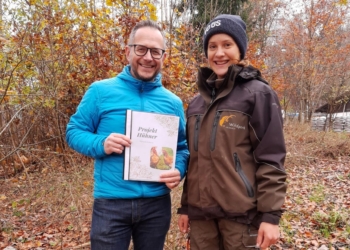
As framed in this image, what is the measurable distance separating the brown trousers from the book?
468 mm

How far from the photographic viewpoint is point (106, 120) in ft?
6.73

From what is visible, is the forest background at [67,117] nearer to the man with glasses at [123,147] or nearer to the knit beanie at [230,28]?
the man with glasses at [123,147]

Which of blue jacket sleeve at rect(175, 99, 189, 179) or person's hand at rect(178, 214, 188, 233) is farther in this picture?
person's hand at rect(178, 214, 188, 233)

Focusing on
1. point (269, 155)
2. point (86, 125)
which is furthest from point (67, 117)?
point (269, 155)

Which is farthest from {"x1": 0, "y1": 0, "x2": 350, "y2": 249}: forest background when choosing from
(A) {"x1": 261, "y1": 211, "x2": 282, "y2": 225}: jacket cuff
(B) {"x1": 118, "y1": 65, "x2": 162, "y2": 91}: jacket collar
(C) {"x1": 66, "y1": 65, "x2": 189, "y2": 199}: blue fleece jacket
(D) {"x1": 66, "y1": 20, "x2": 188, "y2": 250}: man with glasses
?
(B) {"x1": 118, "y1": 65, "x2": 162, "y2": 91}: jacket collar

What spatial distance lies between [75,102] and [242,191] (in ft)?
19.3

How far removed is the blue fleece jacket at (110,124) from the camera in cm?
199

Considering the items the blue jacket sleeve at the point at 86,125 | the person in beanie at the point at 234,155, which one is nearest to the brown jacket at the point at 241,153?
the person in beanie at the point at 234,155

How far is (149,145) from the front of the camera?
80.3 inches

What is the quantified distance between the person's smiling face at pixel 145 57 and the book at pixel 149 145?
290 millimetres

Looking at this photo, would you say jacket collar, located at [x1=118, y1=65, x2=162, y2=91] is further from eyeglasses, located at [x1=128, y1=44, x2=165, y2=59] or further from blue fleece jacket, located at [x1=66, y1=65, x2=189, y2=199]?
eyeglasses, located at [x1=128, y1=44, x2=165, y2=59]

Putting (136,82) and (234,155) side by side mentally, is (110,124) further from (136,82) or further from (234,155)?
(234,155)

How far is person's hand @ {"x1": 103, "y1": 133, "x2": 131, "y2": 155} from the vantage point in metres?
1.91

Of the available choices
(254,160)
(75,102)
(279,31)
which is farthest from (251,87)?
(279,31)
